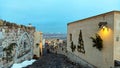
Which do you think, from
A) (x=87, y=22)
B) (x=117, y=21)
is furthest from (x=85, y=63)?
(x=117, y=21)

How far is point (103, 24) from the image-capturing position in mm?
9031

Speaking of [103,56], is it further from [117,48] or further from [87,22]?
[87,22]

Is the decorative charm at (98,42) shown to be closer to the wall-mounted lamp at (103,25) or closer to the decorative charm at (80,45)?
the wall-mounted lamp at (103,25)

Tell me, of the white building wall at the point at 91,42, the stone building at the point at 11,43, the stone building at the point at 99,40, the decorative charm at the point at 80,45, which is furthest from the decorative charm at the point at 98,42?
the stone building at the point at 11,43

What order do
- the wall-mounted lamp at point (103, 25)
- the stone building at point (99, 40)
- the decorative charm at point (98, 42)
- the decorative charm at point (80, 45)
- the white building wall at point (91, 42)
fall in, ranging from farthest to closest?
the decorative charm at point (80, 45) < the decorative charm at point (98, 42) < the wall-mounted lamp at point (103, 25) < the white building wall at point (91, 42) < the stone building at point (99, 40)

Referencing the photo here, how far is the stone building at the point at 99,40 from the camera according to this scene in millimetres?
8492

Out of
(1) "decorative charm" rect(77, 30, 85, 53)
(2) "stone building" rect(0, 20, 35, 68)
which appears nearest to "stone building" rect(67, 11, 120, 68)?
(1) "decorative charm" rect(77, 30, 85, 53)

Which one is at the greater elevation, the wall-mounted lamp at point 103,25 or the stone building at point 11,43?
the wall-mounted lamp at point 103,25

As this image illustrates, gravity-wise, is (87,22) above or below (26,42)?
above

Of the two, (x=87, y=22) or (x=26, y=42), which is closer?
(x=87, y=22)

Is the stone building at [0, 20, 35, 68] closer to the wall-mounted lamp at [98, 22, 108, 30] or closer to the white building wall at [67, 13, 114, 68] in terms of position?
the white building wall at [67, 13, 114, 68]

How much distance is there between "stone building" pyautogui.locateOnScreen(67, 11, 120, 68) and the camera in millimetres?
8492

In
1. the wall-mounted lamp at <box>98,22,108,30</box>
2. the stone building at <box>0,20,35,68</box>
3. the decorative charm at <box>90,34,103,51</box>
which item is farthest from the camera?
the decorative charm at <box>90,34,103,51</box>

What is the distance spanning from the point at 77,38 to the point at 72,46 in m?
1.66
